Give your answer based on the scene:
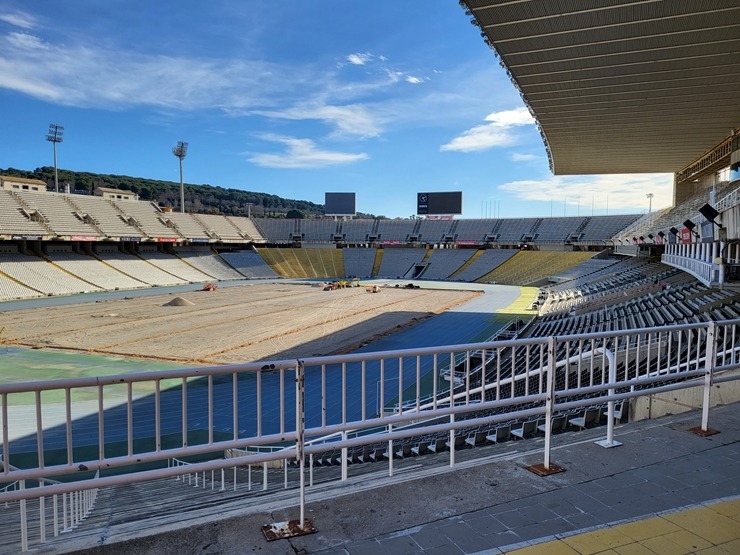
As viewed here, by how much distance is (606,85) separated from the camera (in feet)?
64.1

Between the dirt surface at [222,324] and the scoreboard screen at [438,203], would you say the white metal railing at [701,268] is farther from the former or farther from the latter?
the scoreboard screen at [438,203]

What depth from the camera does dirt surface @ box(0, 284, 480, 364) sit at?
920 inches

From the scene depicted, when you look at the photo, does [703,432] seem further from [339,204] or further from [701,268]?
[339,204]

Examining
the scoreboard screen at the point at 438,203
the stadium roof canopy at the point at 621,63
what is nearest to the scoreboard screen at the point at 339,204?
the scoreboard screen at the point at 438,203

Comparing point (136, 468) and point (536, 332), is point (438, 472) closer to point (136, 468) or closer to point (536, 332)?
point (136, 468)

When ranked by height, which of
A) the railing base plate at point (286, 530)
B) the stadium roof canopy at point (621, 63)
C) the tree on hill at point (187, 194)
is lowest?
the railing base plate at point (286, 530)

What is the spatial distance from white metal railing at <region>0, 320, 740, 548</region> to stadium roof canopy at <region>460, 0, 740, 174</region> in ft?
29.0

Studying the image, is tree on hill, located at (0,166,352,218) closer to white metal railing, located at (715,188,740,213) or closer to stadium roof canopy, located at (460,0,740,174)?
stadium roof canopy, located at (460,0,740,174)

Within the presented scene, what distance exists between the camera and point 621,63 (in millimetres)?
17344

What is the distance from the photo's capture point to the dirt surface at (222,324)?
23.4 meters

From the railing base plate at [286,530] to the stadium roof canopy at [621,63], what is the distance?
1388 centimetres

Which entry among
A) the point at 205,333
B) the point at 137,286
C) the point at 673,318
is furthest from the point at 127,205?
the point at 673,318

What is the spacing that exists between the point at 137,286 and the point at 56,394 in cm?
3922

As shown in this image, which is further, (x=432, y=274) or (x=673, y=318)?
(x=432, y=274)
